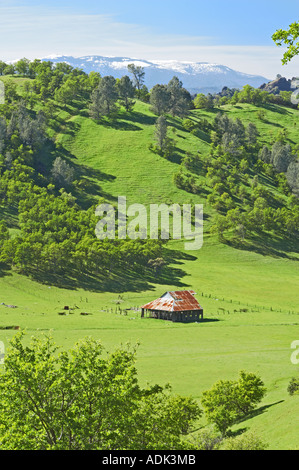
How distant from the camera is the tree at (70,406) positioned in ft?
97.8

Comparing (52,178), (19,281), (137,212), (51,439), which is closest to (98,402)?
(51,439)

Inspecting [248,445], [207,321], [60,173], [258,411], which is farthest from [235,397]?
[60,173]

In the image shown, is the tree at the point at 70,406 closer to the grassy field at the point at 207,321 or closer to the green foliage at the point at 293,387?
the grassy field at the point at 207,321

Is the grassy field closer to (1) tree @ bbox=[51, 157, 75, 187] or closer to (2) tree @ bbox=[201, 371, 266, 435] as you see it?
(2) tree @ bbox=[201, 371, 266, 435]

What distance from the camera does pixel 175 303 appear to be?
10525 centimetres

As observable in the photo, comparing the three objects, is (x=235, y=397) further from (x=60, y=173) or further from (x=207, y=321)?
(x=60, y=173)

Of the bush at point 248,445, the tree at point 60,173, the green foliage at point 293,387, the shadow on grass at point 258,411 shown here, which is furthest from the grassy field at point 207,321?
the tree at point 60,173

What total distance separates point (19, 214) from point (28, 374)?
141 m

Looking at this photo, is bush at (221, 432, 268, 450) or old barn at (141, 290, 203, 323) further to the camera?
old barn at (141, 290, 203, 323)

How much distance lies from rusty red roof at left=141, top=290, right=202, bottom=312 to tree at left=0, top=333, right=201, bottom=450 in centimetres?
7136

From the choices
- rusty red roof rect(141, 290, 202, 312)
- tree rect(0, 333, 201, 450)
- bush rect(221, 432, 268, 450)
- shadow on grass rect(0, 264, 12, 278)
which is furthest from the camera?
shadow on grass rect(0, 264, 12, 278)

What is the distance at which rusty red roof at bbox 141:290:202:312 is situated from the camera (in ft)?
341

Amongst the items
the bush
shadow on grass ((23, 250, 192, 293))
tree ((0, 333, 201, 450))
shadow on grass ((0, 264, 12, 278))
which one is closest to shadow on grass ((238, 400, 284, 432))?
the bush
